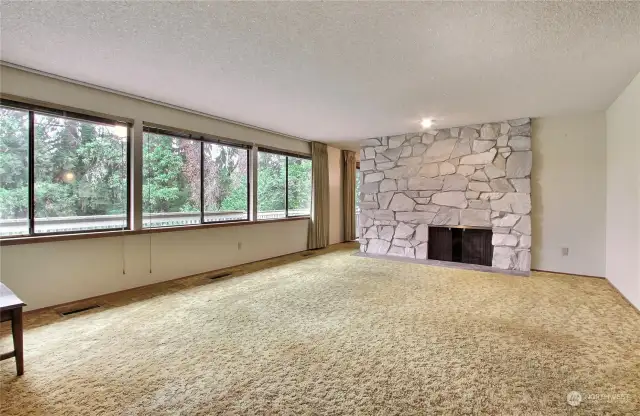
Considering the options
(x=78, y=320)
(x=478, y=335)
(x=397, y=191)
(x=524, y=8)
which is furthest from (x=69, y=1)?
(x=397, y=191)

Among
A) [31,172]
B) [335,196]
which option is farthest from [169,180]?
[335,196]

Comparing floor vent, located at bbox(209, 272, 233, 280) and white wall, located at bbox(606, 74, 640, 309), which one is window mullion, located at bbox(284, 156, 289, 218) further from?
white wall, located at bbox(606, 74, 640, 309)

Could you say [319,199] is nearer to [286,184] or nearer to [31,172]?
[286,184]

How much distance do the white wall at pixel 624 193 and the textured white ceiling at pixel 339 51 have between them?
0.94 feet

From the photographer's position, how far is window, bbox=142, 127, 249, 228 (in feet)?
13.2

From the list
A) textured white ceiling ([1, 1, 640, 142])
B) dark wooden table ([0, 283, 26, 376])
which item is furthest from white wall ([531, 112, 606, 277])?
dark wooden table ([0, 283, 26, 376])

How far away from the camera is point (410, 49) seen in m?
2.51

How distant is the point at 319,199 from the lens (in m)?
6.70

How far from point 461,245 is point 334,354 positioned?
12.9 feet

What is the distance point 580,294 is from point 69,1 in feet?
17.3

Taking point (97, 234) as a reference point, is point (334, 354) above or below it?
below

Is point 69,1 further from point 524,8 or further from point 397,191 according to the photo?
point 397,191

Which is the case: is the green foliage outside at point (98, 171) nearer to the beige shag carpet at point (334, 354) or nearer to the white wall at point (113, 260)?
the white wall at point (113, 260)

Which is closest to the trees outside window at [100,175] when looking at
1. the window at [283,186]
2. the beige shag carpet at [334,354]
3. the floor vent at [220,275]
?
the window at [283,186]
